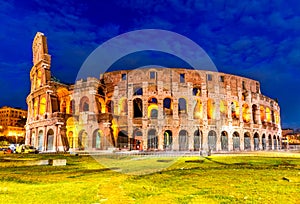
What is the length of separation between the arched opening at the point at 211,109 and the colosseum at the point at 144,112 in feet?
0.56

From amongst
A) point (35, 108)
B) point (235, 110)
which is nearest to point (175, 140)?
point (235, 110)

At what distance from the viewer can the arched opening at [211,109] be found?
41.1m

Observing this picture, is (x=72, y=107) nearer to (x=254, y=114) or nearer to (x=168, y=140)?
(x=168, y=140)

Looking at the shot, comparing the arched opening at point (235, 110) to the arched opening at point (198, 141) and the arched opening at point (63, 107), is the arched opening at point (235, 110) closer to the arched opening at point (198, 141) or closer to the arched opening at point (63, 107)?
the arched opening at point (198, 141)

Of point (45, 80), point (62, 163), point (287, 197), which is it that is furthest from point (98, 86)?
point (287, 197)

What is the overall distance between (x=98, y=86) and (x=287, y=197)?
36126mm

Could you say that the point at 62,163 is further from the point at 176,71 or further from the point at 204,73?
the point at 204,73

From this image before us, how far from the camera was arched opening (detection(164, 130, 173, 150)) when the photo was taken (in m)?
37.4

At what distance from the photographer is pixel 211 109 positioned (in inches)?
1645

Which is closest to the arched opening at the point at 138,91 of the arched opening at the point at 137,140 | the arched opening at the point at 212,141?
the arched opening at the point at 137,140

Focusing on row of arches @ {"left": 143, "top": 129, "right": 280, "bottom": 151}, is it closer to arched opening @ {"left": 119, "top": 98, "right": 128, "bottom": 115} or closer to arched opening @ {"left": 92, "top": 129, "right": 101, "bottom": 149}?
arched opening @ {"left": 119, "top": 98, "right": 128, "bottom": 115}

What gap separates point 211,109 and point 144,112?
1178 cm

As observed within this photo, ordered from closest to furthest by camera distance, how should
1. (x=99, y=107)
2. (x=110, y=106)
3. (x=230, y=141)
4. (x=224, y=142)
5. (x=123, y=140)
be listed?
(x=123, y=140) → (x=99, y=107) → (x=230, y=141) → (x=224, y=142) → (x=110, y=106)

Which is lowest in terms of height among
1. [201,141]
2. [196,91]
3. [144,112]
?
[201,141]
